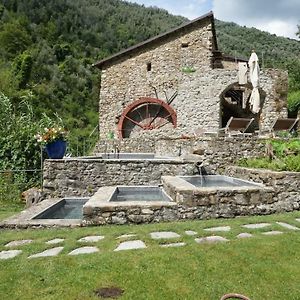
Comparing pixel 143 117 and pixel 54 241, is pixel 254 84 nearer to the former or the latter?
pixel 143 117

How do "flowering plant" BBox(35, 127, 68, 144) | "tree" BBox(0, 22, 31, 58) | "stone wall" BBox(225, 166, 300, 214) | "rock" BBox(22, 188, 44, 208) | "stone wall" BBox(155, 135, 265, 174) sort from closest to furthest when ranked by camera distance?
"stone wall" BBox(225, 166, 300, 214) < "rock" BBox(22, 188, 44, 208) < "flowering plant" BBox(35, 127, 68, 144) < "stone wall" BBox(155, 135, 265, 174) < "tree" BBox(0, 22, 31, 58)

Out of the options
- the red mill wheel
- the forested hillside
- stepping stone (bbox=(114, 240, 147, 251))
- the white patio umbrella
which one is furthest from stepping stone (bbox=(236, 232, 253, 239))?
the forested hillside

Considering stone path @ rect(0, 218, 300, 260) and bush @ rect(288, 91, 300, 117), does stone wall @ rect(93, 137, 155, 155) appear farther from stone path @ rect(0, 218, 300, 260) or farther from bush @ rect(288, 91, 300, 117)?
stone path @ rect(0, 218, 300, 260)

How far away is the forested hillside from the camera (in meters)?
28.2

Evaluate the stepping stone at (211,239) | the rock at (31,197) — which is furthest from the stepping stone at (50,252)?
the rock at (31,197)

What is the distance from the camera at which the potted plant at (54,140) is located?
8164 millimetres

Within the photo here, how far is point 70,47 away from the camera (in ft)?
118

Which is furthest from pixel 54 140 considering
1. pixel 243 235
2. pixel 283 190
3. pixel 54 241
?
pixel 243 235

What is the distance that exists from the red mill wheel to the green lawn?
51.0ft

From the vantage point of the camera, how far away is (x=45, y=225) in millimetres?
4926

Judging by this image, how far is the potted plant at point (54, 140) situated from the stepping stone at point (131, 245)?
5.05m

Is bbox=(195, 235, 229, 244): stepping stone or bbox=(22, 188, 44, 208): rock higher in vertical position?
bbox=(195, 235, 229, 244): stepping stone

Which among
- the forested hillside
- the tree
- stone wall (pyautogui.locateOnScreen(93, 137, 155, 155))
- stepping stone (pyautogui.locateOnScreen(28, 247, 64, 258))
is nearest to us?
stepping stone (pyautogui.locateOnScreen(28, 247, 64, 258))

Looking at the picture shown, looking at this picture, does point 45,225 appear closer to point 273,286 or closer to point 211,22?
point 273,286
